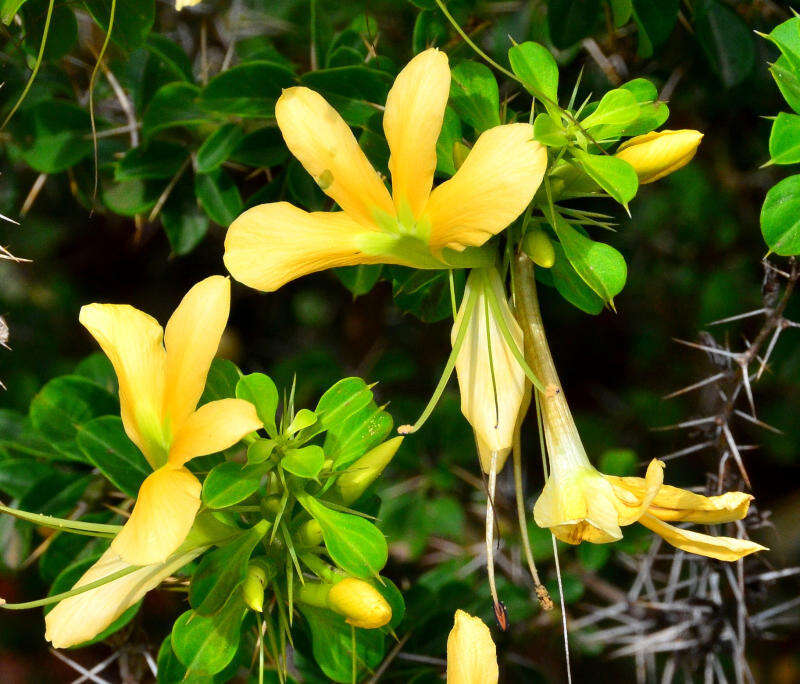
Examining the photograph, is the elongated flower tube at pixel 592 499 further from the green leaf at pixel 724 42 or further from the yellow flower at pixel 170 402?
the green leaf at pixel 724 42

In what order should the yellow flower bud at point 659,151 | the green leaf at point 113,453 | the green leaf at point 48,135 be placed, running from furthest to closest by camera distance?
1. the green leaf at point 48,135
2. the green leaf at point 113,453
3. the yellow flower bud at point 659,151

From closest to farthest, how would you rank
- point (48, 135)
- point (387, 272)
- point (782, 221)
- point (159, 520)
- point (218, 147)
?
point (159, 520)
point (782, 221)
point (387, 272)
point (218, 147)
point (48, 135)

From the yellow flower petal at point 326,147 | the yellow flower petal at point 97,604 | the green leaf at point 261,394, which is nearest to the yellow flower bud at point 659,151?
the yellow flower petal at point 326,147

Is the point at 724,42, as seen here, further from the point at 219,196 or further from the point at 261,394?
the point at 261,394

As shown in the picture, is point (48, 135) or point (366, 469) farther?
point (48, 135)

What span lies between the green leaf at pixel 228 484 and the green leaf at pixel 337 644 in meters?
0.20

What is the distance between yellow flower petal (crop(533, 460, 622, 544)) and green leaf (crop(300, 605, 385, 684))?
0.29 meters

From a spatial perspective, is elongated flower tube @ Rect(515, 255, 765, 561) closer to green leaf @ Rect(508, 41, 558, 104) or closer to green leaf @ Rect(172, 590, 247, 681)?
green leaf @ Rect(508, 41, 558, 104)

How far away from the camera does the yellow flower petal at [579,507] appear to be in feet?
3.10

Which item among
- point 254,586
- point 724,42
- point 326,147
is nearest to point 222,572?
point 254,586

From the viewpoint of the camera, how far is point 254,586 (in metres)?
0.97

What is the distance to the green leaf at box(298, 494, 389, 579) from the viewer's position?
958 mm

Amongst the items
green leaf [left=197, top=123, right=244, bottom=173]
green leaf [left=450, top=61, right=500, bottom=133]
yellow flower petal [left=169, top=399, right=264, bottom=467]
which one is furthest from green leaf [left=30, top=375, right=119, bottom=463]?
green leaf [left=450, top=61, right=500, bottom=133]

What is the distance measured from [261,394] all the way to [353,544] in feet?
0.67
